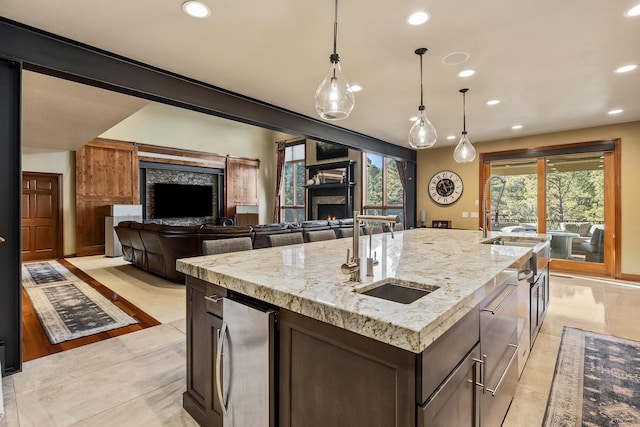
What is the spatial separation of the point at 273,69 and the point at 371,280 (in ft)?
8.61

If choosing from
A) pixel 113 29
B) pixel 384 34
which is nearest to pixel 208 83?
pixel 113 29

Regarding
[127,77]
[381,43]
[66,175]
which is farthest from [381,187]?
[66,175]

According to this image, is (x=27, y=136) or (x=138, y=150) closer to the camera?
(x=27, y=136)

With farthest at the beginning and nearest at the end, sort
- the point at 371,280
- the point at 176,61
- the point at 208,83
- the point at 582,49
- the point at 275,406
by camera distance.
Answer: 1. the point at 208,83
2. the point at 176,61
3. the point at 582,49
4. the point at 371,280
5. the point at 275,406

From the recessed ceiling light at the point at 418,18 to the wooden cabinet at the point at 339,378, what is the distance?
2.24m

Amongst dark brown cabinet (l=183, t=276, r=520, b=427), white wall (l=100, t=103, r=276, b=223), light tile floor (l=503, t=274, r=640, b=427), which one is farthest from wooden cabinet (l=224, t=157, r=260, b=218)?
dark brown cabinet (l=183, t=276, r=520, b=427)

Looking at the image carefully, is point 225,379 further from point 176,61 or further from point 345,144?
point 345,144

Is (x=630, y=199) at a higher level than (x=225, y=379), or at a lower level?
higher

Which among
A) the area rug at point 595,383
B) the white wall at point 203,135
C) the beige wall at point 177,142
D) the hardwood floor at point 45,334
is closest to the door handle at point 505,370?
the area rug at point 595,383

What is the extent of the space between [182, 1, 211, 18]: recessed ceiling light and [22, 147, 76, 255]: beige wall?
6.83m

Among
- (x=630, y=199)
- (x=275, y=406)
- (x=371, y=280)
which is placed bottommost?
(x=275, y=406)

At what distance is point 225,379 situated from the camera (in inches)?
56.7

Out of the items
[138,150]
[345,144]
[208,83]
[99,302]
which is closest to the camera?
[208,83]

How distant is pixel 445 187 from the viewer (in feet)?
23.6
